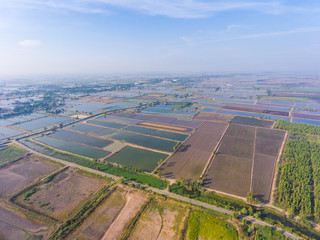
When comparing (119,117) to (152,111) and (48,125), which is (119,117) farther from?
(48,125)

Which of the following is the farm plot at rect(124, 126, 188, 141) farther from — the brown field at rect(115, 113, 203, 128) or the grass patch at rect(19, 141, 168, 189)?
the grass patch at rect(19, 141, 168, 189)

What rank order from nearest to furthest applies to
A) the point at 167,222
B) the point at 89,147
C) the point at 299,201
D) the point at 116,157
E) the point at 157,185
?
the point at 167,222 → the point at 299,201 → the point at 157,185 → the point at 116,157 → the point at 89,147

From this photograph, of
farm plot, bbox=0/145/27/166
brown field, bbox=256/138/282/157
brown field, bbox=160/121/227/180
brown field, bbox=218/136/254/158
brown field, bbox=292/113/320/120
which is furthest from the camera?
brown field, bbox=292/113/320/120

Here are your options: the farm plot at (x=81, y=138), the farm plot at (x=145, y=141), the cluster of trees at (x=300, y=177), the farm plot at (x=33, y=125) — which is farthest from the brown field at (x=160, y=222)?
the farm plot at (x=33, y=125)

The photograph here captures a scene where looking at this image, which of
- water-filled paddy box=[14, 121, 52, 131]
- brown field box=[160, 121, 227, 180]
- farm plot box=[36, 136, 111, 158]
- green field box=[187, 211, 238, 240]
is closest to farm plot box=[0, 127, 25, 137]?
water-filled paddy box=[14, 121, 52, 131]

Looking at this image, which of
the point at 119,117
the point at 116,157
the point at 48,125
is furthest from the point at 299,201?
the point at 48,125

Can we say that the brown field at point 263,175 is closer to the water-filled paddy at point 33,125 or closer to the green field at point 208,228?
the green field at point 208,228
